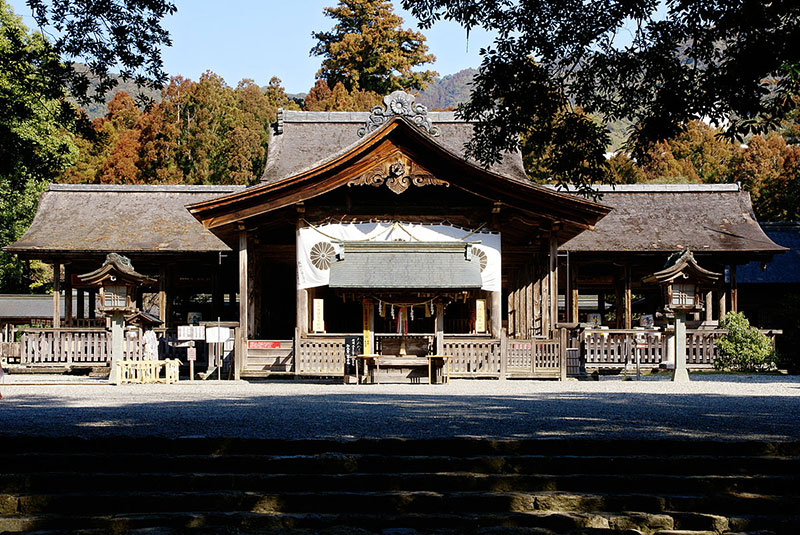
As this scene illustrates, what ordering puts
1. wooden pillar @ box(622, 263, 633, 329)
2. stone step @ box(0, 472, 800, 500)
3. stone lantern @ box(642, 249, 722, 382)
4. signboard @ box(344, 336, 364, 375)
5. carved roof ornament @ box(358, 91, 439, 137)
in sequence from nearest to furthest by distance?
stone step @ box(0, 472, 800, 500), stone lantern @ box(642, 249, 722, 382), signboard @ box(344, 336, 364, 375), carved roof ornament @ box(358, 91, 439, 137), wooden pillar @ box(622, 263, 633, 329)

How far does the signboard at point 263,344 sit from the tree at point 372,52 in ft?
123

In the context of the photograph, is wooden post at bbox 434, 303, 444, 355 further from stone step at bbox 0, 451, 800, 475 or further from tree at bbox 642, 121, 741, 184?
tree at bbox 642, 121, 741, 184

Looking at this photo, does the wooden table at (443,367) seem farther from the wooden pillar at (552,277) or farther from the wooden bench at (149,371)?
the wooden bench at (149,371)

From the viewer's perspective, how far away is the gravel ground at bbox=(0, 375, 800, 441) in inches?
399

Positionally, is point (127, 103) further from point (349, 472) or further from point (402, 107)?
point (349, 472)

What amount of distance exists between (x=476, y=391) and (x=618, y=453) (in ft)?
25.6

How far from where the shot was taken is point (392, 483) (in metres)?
8.61

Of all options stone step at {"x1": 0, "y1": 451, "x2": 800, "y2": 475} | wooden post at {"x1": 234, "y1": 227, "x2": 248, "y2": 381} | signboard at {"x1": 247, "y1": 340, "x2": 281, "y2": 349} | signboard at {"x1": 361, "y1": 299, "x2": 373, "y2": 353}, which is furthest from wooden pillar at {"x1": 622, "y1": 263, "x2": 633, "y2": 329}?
stone step at {"x1": 0, "y1": 451, "x2": 800, "y2": 475}

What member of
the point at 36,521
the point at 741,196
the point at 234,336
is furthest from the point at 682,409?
the point at 741,196

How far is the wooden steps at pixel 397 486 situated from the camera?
7836mm

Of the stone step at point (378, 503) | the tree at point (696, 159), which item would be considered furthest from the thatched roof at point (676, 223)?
the tree at point (696, 159)

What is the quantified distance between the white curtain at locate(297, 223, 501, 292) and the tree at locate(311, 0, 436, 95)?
35733 mm

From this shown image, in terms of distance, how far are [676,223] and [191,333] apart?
15835 millimetres

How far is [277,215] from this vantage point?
2339 cm
